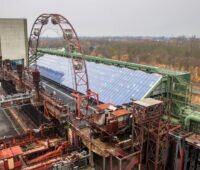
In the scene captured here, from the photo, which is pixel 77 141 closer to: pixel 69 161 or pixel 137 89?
pixel 69 161

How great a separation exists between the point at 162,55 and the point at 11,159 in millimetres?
75399

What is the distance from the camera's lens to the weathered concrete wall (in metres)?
43.5

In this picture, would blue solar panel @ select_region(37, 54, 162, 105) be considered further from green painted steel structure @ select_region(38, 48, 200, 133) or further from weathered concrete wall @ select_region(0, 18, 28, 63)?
weathered concrete wall @ select_region(0, 18, 28, 63)

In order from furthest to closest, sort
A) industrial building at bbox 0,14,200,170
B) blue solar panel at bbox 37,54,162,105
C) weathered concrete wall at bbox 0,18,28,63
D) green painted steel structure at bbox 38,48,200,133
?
1. weathered concrete wall at bbox 0,18,28,63
2. blue solar panel at bbox 37,54,162,105
3. green painted steel structure at bbox 38,48,200,133
4. industrial building at bbox 0,14,200,170

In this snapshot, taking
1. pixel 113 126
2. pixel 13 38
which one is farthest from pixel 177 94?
pixel 13 38

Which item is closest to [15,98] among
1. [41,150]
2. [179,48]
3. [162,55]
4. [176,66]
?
[41,150]

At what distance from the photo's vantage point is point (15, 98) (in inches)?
1097

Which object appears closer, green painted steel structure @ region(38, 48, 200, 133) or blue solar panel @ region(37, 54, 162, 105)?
green painted steel structure @ region(38, 48, 200, 133)

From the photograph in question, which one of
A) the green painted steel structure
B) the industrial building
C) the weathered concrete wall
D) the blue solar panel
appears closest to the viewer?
the industrial building

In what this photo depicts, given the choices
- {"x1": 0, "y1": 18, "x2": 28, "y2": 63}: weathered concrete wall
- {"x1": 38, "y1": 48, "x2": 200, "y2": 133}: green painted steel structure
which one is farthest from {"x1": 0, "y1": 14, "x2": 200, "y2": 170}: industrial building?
{"x1": 0, "y1": 18, "x2": 28, "y2": 63}: weathered concrete wall

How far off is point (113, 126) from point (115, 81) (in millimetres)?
12871

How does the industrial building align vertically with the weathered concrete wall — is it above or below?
below

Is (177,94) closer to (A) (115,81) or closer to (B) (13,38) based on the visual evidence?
(A) (115,81)

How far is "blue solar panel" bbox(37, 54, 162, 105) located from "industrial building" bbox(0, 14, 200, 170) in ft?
0.46
